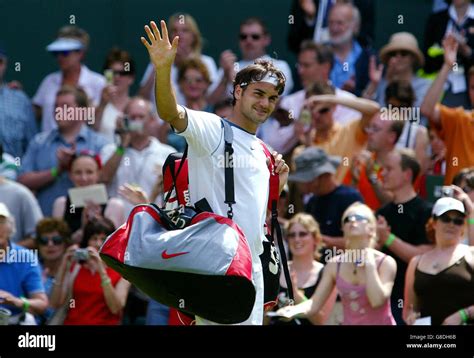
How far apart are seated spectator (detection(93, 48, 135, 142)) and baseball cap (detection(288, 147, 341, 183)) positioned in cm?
184

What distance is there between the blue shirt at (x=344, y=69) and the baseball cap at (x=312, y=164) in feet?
4.46

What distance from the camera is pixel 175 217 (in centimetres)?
622

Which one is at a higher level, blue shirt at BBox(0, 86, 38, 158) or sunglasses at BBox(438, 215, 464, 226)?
blue shirt at BBox(0, 86, 38, 158)

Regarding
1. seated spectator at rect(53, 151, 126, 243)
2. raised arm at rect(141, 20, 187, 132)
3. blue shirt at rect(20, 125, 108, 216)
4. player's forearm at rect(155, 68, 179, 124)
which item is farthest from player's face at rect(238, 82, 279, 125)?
blue shirt at rect(20, 125, 108, 216)

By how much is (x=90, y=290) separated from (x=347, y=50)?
11.4 feet

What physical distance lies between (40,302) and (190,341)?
164cm

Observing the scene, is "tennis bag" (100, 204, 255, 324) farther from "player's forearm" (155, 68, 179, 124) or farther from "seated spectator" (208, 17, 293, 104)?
"seated spectator" (208, 17, 293, 104)

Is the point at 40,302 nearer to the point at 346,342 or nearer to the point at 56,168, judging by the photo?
the point at 56,168

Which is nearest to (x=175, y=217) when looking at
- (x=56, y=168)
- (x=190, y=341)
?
(x=190, y=341)

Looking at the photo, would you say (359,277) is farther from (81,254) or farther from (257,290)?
(257,290)

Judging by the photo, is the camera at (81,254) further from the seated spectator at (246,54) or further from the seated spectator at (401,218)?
the seated spectator at (246,54)

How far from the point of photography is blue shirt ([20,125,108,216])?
10359mm

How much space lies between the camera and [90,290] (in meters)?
9.07

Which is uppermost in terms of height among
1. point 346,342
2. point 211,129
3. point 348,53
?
point 348,53
